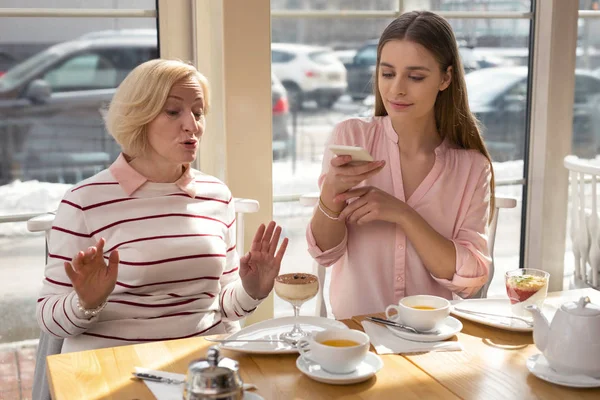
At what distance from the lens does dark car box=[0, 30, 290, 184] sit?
2447mm

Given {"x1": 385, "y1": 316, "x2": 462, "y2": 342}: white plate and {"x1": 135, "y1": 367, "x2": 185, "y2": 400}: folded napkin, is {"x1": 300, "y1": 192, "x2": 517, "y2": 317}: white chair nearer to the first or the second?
{"x1": 385, "y1": 316, "x2": 462, "y2": 342}: white plate

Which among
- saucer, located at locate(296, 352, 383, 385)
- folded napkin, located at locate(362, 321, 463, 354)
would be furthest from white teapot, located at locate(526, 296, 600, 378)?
saucer, located at locate(296, 352, 383, 385)

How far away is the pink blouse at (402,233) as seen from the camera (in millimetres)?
2094

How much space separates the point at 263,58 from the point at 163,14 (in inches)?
14.7

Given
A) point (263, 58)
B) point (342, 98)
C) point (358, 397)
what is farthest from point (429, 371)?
point (342, 98)

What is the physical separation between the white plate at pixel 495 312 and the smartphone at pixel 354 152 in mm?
418

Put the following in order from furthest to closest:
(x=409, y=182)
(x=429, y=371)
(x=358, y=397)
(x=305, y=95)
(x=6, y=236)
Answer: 1. (x=305, y=95)
2. (x=6, y=236)
3. (x=409, y=182)
4. (x=429, y=371)
5. (x=358, y=397)

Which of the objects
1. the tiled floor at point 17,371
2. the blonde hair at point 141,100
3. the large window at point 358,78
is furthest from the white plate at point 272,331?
the tiled floor at point 17,371

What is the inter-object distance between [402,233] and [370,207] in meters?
0.16

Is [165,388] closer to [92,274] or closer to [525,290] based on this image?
[92,274]

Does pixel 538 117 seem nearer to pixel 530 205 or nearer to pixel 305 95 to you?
pixel 530 205

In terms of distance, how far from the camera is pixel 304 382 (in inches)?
55.5

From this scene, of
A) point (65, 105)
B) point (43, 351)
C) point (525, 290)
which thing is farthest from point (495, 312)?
point (65, 105)

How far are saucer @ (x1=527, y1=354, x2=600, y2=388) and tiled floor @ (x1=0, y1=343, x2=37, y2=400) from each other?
69.9 inches
